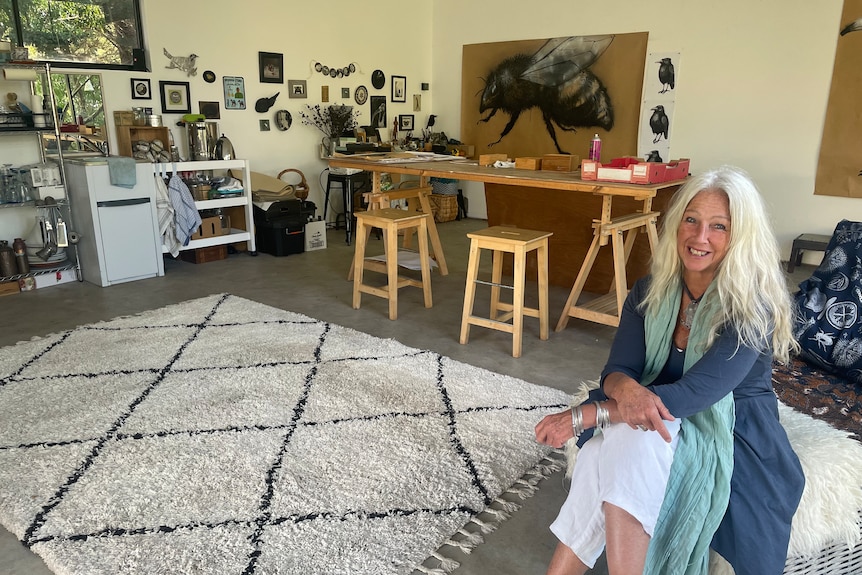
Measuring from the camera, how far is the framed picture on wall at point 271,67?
6094 mm

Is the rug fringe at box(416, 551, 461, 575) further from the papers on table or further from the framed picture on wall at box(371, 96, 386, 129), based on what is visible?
the framed picture on wall at box(371, 96, 386, 129)

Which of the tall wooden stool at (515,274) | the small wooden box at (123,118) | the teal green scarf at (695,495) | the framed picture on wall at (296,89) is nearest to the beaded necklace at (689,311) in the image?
the teal green scarf at (695,495)

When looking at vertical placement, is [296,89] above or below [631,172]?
above

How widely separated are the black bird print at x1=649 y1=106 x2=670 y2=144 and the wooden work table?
2324mm

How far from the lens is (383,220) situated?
386 cm

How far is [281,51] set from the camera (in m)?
6.23

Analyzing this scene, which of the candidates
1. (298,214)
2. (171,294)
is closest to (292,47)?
(298,214)

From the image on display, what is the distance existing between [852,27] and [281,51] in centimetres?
498

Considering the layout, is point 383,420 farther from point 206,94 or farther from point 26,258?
point 206,94

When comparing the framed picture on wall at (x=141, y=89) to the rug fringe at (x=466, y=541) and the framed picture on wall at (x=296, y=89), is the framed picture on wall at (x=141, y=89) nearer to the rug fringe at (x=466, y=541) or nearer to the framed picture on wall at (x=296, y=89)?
the framed picture on wall at (x=296, y=89)

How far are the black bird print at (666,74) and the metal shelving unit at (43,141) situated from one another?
16.8 feet

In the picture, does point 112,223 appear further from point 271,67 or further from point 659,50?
point 659,50

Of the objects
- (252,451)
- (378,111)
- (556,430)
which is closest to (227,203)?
(378,111)

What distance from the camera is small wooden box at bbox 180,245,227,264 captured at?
5.28 metres
